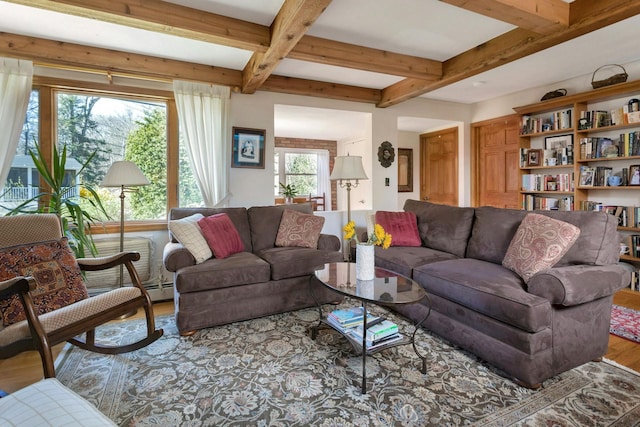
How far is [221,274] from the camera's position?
2.56 meters

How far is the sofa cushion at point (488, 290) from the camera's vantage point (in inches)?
69.0

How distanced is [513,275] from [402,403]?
1199mm

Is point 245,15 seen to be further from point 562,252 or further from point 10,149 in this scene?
point 562,252

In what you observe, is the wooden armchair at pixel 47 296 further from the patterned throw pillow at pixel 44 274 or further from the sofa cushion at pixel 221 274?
the sofa cushion at pixel 221 274

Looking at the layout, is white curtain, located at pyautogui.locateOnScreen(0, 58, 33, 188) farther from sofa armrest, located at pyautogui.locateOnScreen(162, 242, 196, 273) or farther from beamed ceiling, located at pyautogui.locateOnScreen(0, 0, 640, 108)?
sofa armrest, located at pyautogui.locateOnScreen(162, 242, 196, 273)

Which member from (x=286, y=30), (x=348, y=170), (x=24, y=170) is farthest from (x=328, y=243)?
(x=24, y=170)

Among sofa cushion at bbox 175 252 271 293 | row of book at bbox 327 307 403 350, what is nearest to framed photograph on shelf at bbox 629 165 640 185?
row of book at bbox 327 307 403 350

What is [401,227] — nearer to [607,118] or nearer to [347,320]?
[347,320]

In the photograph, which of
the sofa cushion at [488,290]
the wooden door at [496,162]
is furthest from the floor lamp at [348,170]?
the wooden door at [496,162]

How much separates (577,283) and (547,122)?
11.2ft

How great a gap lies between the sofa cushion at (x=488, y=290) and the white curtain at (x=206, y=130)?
7.87ft

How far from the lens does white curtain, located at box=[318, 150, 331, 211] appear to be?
7.82 m

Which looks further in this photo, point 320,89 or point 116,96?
point 320,89

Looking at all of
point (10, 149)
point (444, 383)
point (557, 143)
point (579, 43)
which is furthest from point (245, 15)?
point (557, 143)
